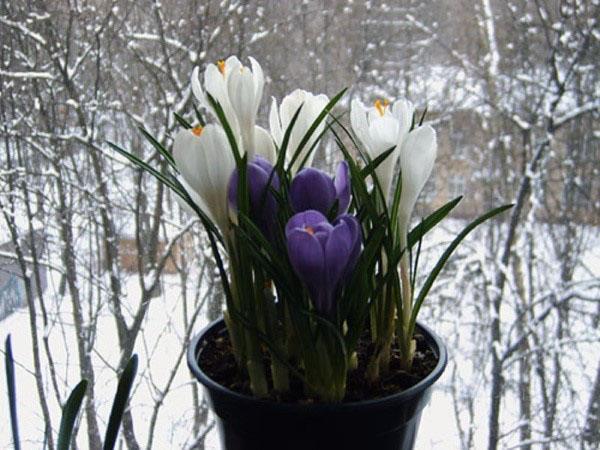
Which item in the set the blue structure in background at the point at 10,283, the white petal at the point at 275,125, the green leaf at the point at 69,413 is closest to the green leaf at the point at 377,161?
the white petal at the point at 275,125

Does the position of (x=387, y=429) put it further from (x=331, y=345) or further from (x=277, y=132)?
(x=277, y=132)

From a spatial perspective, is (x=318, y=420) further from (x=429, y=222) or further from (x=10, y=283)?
(x=10, y=283)

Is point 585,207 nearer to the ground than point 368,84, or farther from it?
nearer to the ground

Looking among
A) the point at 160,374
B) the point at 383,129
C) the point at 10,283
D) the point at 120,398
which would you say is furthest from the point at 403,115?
the point at 160,374

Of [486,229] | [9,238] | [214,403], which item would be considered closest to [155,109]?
[9,238]

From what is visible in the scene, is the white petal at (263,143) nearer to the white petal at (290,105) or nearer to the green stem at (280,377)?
the white petal at (290,105)

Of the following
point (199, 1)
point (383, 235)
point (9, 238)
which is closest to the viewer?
point (383, 235)

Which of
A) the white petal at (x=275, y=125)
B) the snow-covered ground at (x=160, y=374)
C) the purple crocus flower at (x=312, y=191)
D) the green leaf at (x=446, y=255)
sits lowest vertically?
the snow-covered ground at (x=160, y=374)
